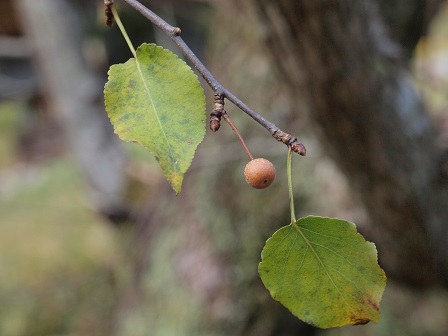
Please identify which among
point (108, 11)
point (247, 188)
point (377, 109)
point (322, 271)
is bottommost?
point (247, 188)

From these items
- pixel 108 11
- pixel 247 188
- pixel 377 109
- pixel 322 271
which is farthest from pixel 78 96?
pixel 322 271

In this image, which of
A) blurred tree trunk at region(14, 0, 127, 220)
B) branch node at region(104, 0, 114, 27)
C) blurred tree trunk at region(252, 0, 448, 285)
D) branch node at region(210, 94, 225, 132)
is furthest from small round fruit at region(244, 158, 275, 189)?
blurred tree trunk at region(14, 0, 127, 220)

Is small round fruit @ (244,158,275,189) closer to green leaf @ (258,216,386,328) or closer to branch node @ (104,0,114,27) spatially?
green leaf @ (258,216,386,328)

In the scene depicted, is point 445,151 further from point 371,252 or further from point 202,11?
point 202,11

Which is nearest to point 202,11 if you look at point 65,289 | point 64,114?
point 64,114

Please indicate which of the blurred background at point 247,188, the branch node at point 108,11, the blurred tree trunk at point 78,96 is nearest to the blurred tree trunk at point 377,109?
the blurred background at point 247,188

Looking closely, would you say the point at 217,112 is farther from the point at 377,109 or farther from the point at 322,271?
the point at 377,109

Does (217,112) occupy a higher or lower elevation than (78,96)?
higher
